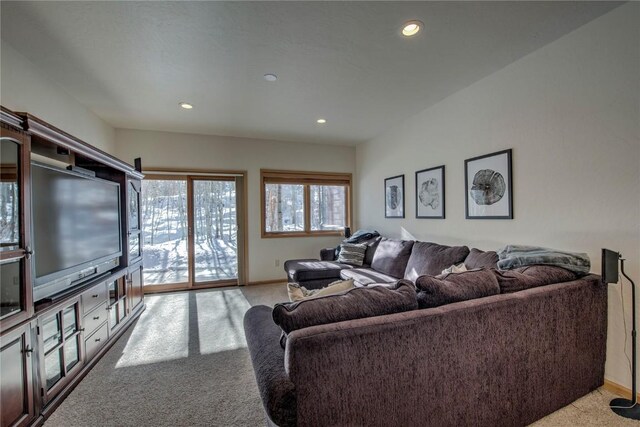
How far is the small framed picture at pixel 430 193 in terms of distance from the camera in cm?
349

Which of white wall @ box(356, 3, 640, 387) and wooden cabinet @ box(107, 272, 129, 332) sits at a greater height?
white wall @ box(356, 3, 640, 387)

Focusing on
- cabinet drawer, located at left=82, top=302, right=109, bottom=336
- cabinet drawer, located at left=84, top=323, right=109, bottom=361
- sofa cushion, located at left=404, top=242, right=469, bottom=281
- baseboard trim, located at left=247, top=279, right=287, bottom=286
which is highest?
sofa cushion, located at left=404, top=242, right=469, bottom=281

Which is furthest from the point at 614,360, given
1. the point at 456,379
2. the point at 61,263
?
the point at 61,263

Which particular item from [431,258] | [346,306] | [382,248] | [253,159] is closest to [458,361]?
[346,306]

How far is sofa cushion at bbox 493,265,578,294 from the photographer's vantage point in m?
1.65

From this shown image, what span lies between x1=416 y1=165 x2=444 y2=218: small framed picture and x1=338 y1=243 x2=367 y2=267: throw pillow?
3.20ft

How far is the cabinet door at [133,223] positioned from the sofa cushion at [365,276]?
102 inches

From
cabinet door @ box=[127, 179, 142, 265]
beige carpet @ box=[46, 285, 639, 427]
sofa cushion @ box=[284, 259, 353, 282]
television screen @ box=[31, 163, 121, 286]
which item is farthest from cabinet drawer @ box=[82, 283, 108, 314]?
sofa cushion @ box=[284, 259, 353, 282]

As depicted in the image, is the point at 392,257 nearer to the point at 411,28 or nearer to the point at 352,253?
the point at 352,253

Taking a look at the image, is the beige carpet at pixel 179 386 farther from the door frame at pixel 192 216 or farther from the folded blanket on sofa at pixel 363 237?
the folded blanket on sofa at pixel 363 237

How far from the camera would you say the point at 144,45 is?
2184 millimetres

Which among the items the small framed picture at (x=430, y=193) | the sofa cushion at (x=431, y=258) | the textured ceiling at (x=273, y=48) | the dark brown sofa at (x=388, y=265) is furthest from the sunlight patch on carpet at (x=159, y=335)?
the small framed picture at (x=430, y=193)

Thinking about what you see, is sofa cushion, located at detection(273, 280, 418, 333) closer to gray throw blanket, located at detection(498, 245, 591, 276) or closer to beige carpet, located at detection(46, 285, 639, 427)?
beige carpet, located at detection(46, 285, 639, 427)

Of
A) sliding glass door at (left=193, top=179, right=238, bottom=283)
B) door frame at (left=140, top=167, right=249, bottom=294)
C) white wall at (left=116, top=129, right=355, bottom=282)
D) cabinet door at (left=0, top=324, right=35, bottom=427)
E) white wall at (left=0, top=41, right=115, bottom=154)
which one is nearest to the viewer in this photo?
cabinet door at (left=0, top=324, right=35, bottom=427)
